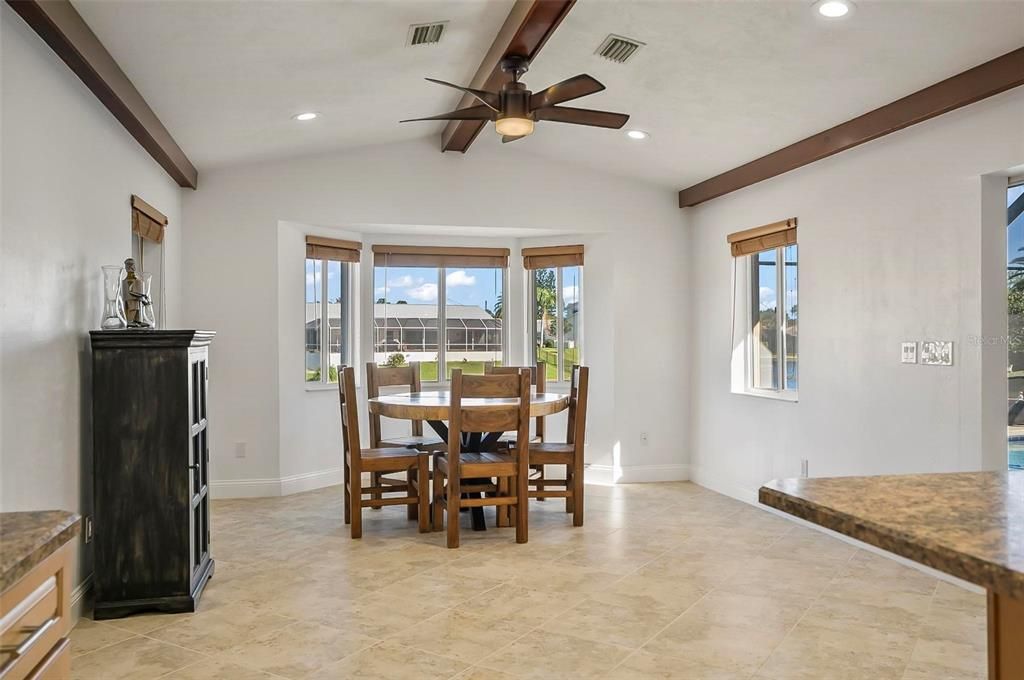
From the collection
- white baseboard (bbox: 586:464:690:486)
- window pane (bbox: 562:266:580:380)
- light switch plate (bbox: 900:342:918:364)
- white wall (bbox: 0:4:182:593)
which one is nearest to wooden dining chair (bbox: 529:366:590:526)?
white baseboard (bbox: 586:464:690:486)

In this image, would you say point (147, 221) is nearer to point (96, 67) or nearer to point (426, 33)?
point (96, 67)

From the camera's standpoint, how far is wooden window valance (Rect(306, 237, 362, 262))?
6.03 metres

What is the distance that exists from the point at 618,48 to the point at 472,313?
341cm

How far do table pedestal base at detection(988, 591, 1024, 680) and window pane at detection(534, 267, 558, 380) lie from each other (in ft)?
18.1

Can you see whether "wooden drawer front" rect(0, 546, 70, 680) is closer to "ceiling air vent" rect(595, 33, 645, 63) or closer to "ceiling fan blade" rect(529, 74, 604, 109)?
"ceiling fan blade" rect(529, 74, 604, 109)

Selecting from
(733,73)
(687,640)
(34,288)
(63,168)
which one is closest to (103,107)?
(63,168)

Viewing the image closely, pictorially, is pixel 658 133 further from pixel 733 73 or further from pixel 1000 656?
pixel 1000 656

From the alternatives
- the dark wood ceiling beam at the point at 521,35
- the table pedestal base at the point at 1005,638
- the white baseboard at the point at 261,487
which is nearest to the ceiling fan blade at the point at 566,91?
the dark wood ceiling beam at the point at 521,35

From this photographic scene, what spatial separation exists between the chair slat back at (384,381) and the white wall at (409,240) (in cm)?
84

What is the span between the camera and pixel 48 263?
292 cm

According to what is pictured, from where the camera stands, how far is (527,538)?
4.40 metres

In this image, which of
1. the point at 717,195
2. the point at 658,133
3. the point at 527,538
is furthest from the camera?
the point at 717,195

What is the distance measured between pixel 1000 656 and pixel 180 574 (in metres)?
3.03

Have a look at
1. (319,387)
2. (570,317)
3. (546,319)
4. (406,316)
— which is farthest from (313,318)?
(570,317)
